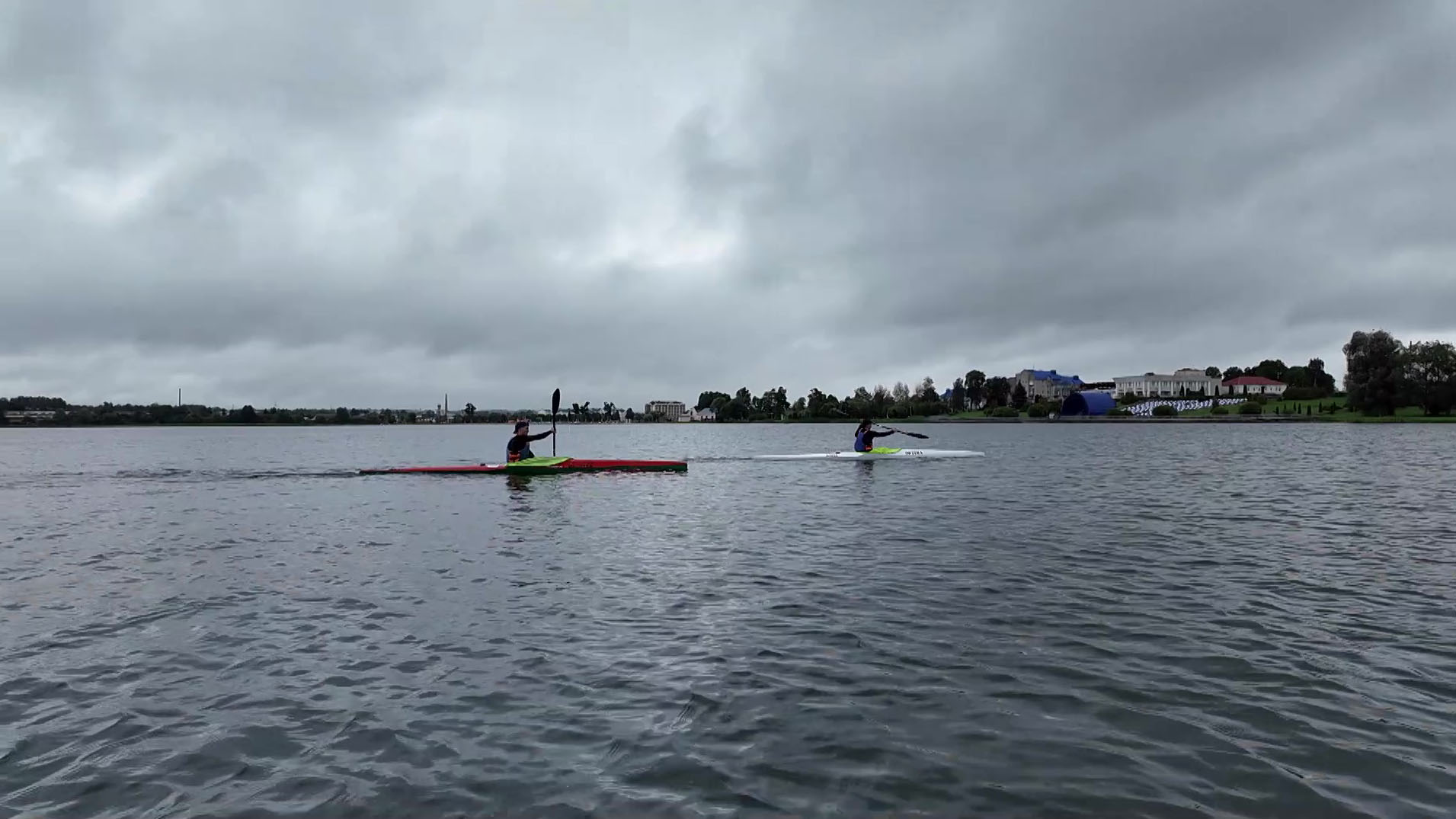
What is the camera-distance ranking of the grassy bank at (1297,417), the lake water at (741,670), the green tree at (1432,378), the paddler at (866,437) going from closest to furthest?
1. the lake water at (741,670)
2. the paddler at (866,437)
3. the green tree at (1432,378)
4. the grassy bank at (1297,417)

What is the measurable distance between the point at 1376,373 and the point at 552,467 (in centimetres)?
13532

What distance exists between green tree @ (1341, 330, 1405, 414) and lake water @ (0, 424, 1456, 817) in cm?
12786

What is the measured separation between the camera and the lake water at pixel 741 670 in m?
6.14

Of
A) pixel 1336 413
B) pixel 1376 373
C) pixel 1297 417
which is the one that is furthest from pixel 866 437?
pixel 1336 413

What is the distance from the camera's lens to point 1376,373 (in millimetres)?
117562

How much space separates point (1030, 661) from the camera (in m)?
8.99

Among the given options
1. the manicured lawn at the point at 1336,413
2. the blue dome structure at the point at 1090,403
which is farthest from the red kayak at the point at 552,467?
the blue dome structure at the point at 1090,403

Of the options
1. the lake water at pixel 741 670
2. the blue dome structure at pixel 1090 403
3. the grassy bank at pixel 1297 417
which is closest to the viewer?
the lake water at pixel 741 670

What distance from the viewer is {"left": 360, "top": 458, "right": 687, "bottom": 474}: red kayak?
34.4 m

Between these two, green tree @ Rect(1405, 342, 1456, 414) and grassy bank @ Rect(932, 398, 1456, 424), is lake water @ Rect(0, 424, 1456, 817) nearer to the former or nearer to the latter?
green tree @ Rect(1405, 342, 1456, 414)

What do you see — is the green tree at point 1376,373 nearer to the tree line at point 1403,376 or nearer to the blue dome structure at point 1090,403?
the tree line at point 1403,376

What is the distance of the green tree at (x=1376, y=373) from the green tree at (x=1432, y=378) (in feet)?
5.76

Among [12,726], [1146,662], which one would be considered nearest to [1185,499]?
[1146,662]

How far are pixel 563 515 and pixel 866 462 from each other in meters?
25.1
